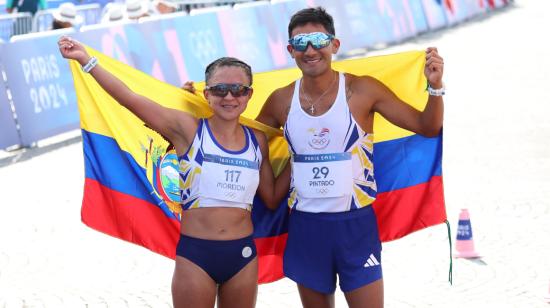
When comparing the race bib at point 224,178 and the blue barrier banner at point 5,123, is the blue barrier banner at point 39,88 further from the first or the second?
the race bib at point 224,178

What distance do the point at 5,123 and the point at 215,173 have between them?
9.86 m

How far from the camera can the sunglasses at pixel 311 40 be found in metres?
6.09

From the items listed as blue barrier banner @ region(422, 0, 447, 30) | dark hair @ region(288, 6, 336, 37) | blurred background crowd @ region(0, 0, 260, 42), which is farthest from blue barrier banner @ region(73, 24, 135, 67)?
blue barrier banner @ region(422, 0, 447, 30)

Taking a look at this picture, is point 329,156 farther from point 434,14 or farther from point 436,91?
point 434,14

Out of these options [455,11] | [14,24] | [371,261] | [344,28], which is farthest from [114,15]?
[455,11]

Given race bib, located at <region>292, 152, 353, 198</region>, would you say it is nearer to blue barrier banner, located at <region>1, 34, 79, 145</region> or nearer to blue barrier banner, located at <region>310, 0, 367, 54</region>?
blue barrier banner, located at <region>1, 34, 79, 145</region>

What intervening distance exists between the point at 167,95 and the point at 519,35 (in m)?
23.0

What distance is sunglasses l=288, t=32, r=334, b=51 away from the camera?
240 inches

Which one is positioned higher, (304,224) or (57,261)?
(304,224)

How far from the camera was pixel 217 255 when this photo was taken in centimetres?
602

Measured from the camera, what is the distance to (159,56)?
18578 mm

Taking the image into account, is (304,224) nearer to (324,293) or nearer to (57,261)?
(324,293)

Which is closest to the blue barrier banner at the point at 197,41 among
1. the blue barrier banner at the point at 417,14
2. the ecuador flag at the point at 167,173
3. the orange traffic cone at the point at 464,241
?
the blue barrier banner at the point at 417,14

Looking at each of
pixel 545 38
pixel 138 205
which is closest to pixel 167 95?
pixel 138 205
